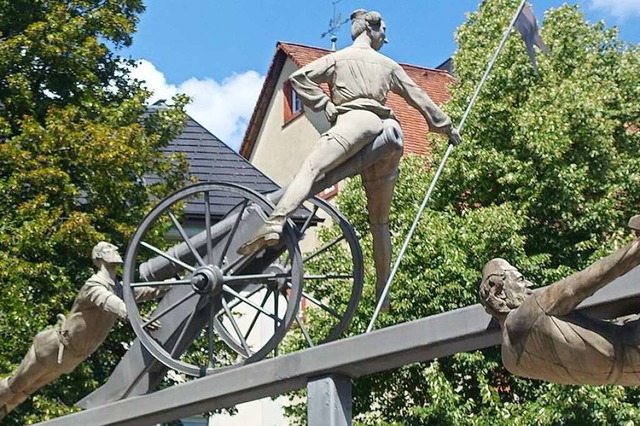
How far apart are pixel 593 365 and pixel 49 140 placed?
12.2m

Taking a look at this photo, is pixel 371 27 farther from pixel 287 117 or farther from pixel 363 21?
pixel 287 117

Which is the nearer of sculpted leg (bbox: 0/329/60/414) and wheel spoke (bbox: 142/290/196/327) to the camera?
wheel spoke (bbox: 142/290/196/327)

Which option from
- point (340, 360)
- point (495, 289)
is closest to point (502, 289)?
point (495, 289)

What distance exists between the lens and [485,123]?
20.5m

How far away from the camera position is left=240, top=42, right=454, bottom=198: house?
30016 mm

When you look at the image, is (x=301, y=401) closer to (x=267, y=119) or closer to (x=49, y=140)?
(x=49, y=140)

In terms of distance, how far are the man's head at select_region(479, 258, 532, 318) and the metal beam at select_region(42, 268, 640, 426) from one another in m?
0.28

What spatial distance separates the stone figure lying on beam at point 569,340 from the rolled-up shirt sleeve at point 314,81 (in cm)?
288

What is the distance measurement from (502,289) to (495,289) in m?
0.03

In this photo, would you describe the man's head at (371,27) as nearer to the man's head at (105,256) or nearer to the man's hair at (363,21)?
the man's hair at (363,21)

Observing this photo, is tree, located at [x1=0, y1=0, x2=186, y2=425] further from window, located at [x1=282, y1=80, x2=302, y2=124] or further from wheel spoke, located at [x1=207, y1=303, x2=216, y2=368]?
window, located at [x1=282, y1=80, x2=302, y2=124]

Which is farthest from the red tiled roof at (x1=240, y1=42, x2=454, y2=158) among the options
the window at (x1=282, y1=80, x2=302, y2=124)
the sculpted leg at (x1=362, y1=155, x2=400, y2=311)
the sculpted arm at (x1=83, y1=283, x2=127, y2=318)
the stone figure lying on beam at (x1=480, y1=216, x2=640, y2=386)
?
the stone figure lying on beam at (x1=480, y1=216, x2=640, y2=386)

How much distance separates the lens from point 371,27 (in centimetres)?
897

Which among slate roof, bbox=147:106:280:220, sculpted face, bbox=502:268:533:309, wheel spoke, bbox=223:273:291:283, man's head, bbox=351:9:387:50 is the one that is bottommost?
sculpted face, bbox=502:268:533:309
